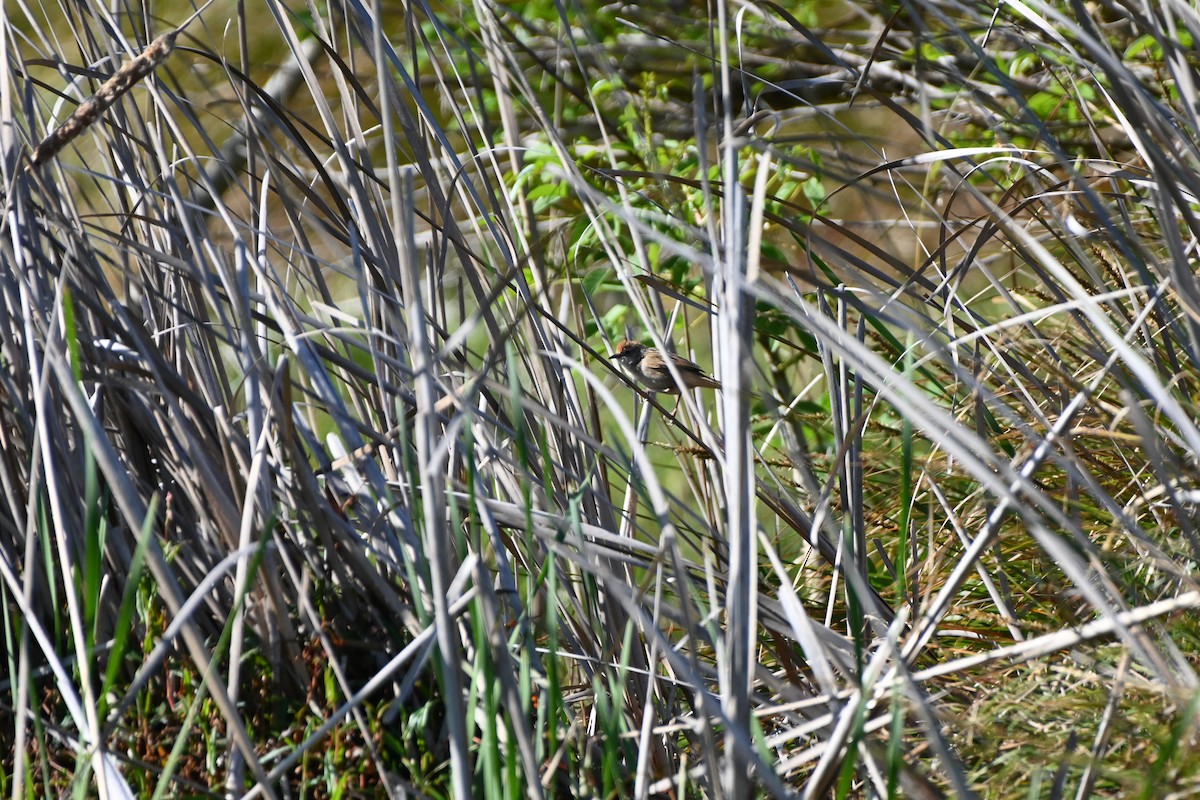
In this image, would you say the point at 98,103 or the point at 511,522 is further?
the point at 511,522

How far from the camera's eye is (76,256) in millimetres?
1382

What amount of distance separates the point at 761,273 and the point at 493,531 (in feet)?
1.65

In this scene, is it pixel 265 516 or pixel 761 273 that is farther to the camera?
pixel 761 273

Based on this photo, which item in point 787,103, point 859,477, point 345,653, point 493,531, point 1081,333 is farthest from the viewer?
point 787,103

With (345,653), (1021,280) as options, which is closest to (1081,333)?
(345,653)

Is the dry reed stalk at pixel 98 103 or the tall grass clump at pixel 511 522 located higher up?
the dry reed stalk at pixel 98 103

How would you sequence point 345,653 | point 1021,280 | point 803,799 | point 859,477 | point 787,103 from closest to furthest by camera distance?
1. point 803,799
2. point 345,653
3. point 859,477
4. point 1021,280
5. point 787,103

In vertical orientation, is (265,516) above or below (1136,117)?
below

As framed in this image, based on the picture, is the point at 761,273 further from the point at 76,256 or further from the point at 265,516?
the point at 76,256

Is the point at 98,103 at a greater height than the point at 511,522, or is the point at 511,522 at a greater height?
the point at 98,103

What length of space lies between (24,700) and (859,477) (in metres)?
1.05

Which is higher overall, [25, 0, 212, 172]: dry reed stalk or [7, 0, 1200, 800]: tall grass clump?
[25, 0, 212, 172]: dry reed stalk

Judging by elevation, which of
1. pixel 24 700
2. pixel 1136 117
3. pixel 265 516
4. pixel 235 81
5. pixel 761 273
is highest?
pixel 235 81

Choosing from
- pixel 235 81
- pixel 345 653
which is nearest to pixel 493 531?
pixel 345 653
